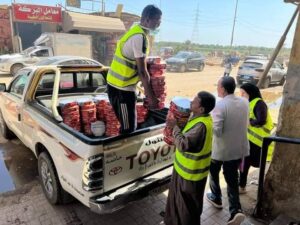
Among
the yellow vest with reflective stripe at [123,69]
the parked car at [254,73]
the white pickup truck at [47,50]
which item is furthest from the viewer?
the white pickup truck at [47,50]

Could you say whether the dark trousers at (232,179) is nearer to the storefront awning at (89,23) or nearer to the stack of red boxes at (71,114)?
the stack of red boxes at (71,114)

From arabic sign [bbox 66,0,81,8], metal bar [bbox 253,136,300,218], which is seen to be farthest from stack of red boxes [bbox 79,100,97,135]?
arabic sign [bbox 66,0,81,8]

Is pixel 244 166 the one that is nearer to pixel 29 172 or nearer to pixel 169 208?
pixel 169 208

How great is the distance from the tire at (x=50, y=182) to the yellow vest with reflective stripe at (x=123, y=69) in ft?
Result: 4.26

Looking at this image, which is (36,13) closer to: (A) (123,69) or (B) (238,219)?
(A) (123,69)

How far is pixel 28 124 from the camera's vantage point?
12.9 ft

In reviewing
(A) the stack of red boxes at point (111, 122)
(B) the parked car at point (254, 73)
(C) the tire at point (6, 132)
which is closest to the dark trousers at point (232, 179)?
(A) the stack of red boxes at point (111, 122)

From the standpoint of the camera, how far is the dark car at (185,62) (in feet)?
72.4

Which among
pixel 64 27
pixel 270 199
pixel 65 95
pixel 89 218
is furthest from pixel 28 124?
pixel 64 27

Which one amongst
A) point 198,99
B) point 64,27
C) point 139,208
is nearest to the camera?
point 198,99

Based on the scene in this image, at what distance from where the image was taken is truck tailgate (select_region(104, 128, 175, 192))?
2.73m

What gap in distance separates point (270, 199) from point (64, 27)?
23188mm

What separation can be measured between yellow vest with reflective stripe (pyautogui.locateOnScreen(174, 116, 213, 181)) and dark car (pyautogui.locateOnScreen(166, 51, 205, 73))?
19886 millimetres

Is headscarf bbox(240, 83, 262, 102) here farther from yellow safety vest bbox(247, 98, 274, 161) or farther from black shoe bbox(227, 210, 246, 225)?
black shoe bbox(227, 210, 246, 225)
